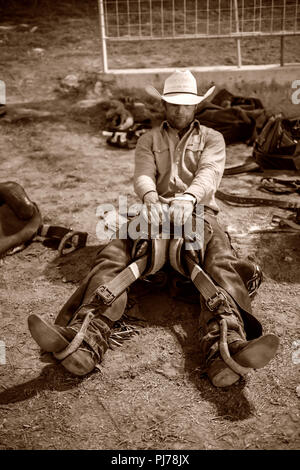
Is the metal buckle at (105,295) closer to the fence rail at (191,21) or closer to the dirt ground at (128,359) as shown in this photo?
the dirt ground at (128,359)

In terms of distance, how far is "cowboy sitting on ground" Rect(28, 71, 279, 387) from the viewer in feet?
9.67

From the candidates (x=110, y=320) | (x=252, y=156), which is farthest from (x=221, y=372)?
(x=252, y=156)

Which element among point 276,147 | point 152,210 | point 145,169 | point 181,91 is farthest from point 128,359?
point 276,147

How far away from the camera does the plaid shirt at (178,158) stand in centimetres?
406

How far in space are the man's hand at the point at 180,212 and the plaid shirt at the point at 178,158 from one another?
327 millimetres

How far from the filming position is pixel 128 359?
3338mm

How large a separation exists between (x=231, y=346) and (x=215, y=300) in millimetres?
353

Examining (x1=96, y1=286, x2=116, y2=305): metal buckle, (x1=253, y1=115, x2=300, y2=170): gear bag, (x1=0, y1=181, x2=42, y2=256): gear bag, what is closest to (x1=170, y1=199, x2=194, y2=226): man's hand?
(x1=96, y1=286, x2=116, y2=305): metal buckle

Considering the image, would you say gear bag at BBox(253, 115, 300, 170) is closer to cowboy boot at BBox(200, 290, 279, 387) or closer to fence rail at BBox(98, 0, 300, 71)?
cowboy boot at BBox(200, 290, 279, 387)

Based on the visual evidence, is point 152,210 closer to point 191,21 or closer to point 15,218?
point 15,218

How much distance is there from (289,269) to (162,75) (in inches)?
189

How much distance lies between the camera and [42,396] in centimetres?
300

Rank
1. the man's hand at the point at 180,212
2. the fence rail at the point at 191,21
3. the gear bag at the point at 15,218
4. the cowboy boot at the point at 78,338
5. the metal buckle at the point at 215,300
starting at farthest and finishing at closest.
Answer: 1. the fence rail at the point at 191,21
2. the gear bag at the point at 15,218
3. the man's hand at the point at 180,212
4. the metal buckle at the point at 215,300
5. the cowboy boot at the point at 78,338

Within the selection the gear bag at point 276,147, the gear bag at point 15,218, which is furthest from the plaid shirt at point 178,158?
the gear bag at point 276,147
